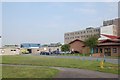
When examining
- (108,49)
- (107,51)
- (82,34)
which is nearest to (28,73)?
(108,49)

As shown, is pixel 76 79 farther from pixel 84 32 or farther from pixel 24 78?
pixel 84 32

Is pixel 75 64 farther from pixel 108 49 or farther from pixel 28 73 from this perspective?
pixel 108 49

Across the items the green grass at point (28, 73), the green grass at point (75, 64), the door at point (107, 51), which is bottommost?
the green grass at point (75, 64)

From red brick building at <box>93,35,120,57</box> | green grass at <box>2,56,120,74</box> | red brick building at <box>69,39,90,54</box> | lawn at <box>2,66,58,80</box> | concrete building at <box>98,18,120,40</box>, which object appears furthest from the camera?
concrete building at <box>98,18,120,40</box>

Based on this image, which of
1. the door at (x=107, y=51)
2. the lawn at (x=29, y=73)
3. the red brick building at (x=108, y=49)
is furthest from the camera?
the door at (x=107, y=51)

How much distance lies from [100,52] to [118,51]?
765 centimetres

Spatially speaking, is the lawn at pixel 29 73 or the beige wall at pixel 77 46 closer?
the lawn at pixel 29 73

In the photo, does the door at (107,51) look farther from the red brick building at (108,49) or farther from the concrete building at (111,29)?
the concrete building at (111,29)

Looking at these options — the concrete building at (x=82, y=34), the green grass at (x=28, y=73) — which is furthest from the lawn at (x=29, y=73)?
the concrete building at (x=82, y=34)

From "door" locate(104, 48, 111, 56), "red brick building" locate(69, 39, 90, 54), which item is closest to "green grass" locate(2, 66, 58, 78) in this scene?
"door" locate(104, 48, 111, 56)

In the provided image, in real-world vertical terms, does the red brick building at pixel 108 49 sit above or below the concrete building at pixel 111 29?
below

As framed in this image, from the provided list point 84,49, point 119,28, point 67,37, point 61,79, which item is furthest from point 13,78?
point 67,37

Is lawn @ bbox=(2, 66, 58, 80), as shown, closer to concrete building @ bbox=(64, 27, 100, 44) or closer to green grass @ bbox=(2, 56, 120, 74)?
green grass @ bbox=(2, 56, 120, 74)

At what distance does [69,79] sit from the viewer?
640 inches
